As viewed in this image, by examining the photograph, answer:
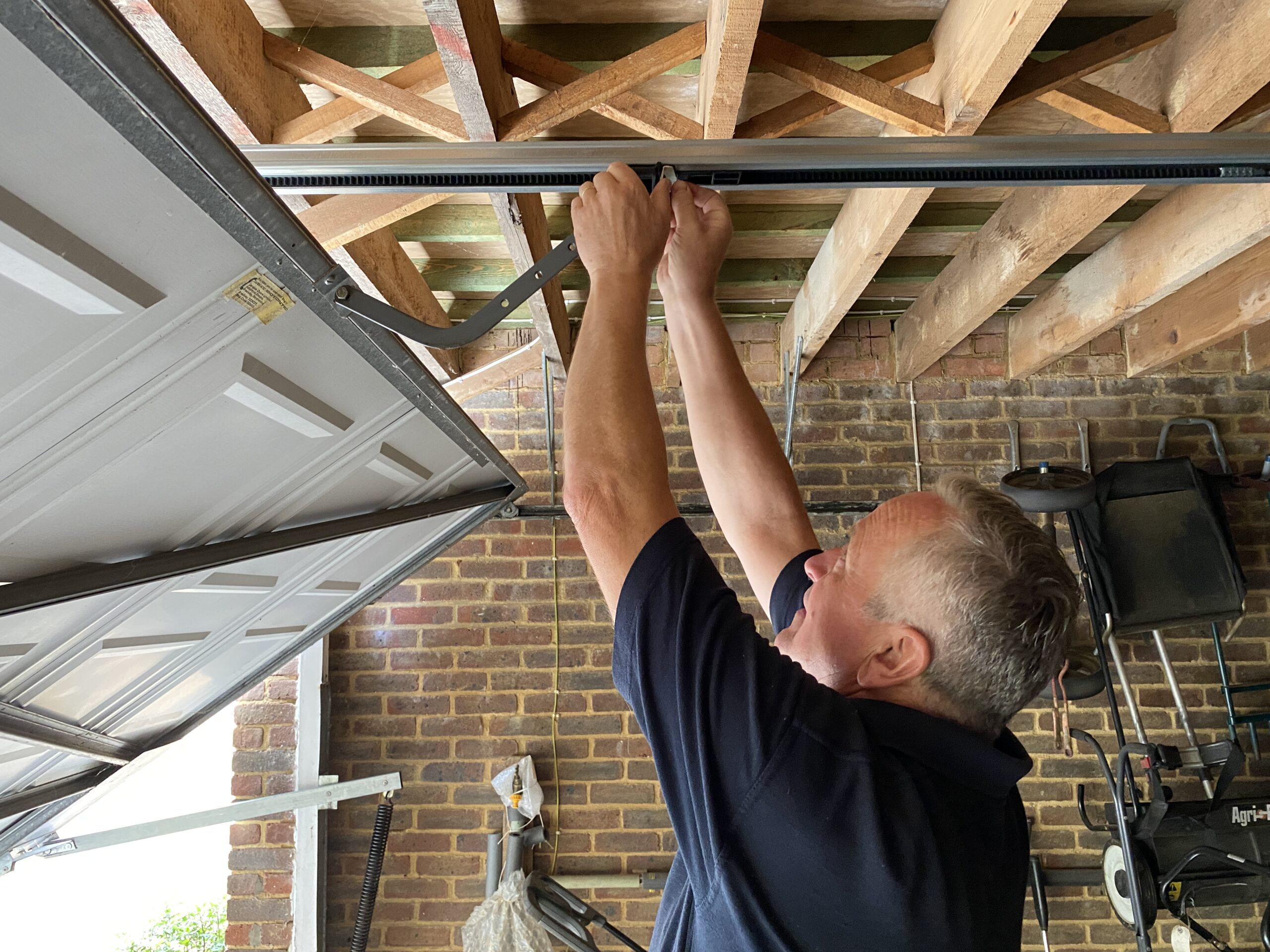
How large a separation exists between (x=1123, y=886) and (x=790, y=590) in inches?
106

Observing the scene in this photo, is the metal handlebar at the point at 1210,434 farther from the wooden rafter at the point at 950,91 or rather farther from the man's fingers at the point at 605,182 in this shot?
the man's fingers at the point at 605,182

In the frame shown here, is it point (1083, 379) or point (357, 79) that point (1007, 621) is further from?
point (1083, 379)

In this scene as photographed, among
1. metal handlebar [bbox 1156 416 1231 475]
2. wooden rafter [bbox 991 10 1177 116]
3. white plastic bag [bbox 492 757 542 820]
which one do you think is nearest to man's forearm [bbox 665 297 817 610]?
wooden rafter [bbox 991 10 1177 116]

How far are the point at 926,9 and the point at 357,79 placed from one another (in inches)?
42.4

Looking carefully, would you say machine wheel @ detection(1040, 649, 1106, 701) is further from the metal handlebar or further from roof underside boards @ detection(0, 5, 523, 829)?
roof underside boards @ detection(0, 5, 523, 829)

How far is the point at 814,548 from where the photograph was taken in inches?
58.7

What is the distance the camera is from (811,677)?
3.04 ft

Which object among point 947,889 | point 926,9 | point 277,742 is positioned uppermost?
point 926,9

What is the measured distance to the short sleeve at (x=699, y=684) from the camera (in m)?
0.86

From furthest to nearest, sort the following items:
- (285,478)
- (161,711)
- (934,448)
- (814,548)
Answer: (934,448) → (161,711) → (814,548) → (285,478)

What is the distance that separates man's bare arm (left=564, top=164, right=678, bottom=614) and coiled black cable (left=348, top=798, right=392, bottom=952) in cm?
241

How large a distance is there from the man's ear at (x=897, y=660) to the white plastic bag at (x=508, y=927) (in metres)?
2.34

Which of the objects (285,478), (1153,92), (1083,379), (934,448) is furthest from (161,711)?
(1083,379)

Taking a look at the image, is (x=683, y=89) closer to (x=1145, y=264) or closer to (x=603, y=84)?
(x=603, y=84)
